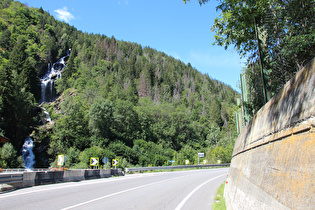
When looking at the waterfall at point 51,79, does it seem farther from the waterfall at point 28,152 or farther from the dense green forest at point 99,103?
the waterfall at point 28,152

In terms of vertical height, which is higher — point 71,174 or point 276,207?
point 276,207

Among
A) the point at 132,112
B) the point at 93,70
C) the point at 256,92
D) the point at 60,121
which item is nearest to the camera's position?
the point at 256,92

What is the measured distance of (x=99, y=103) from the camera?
229ft

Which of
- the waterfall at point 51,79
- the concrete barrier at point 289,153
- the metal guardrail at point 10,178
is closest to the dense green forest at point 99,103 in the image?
the waterfall at point 51,79

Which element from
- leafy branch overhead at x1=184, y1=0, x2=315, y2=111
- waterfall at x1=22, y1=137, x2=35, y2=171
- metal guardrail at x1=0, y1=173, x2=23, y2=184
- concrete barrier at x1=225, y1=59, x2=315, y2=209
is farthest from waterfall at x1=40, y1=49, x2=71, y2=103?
concrete barrier at x1=225, y1=59, x2=315, y2=209

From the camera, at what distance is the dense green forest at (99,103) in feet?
194

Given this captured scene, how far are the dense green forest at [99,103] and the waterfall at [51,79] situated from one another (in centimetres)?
331

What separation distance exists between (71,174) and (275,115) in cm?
1737

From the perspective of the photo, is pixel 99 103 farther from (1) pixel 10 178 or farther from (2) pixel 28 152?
(1) pixel 10 178

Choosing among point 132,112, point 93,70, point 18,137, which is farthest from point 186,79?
point 18,137

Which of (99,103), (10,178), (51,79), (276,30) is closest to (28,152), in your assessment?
(99,103)

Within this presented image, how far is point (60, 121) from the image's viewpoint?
67.4m

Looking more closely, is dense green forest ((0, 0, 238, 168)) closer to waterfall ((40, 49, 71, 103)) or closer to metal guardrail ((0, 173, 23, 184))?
waterfall ((40, 49, 71, 103))

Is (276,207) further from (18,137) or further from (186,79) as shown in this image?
(186,79)
